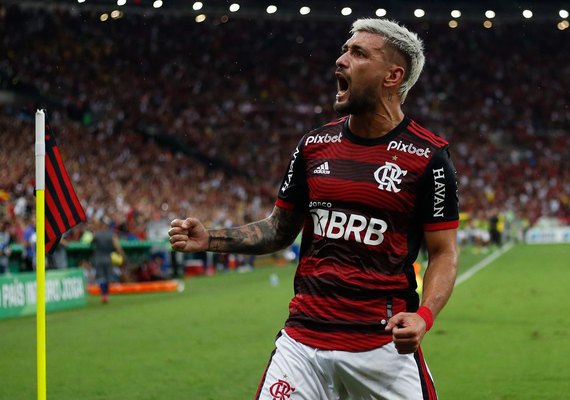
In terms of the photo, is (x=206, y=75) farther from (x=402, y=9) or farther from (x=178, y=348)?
(x=178, y=348)

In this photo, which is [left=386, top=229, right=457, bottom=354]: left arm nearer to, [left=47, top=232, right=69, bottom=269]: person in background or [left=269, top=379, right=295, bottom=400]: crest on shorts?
[left=269, top=379, right=295, bottom=400]: crest on shorts

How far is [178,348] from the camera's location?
1334 cm

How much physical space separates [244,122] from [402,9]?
484 inches

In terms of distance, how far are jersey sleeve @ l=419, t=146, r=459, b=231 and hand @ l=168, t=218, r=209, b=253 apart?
3.23 ft

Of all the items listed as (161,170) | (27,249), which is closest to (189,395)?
(27,249)

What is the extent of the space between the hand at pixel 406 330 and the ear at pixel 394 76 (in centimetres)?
107

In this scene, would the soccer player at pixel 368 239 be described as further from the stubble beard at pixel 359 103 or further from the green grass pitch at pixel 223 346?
the green grass pitch at pixel 223 346

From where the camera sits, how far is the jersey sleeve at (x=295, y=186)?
465 cm

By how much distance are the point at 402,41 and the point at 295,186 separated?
82 centimetres

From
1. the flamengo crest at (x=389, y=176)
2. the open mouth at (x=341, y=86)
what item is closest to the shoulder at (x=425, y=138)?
the flamengo crest at (x=389, y=176)

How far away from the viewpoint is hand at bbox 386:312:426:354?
392 centimetres

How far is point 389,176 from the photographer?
4.34m

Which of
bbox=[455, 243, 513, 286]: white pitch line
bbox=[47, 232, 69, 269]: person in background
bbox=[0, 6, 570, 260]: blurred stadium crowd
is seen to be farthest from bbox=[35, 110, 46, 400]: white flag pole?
bbox=[0, 6, 570, 260]: blurred stadium crowd

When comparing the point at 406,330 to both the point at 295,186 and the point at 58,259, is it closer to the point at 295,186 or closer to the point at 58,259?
the point at 295,186
